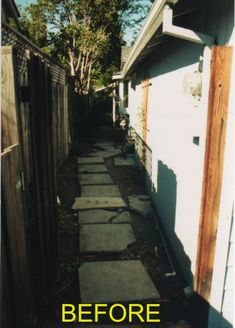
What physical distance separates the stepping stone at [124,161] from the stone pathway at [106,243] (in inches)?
57.7

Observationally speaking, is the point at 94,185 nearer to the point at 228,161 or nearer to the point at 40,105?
the point at 40,105

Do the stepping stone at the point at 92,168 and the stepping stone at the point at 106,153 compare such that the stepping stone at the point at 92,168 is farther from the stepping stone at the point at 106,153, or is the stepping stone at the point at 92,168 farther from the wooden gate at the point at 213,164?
the wooden gate at the point at 213,164

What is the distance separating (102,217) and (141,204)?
1070 mm

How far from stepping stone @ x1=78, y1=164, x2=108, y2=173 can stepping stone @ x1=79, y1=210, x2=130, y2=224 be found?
2.97m

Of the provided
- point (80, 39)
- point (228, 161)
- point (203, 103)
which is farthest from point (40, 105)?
point (80, 39)

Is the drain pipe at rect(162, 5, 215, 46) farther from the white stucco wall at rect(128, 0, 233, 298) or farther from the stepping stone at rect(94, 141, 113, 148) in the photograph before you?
the stepping stone at rect(94, 141, 113, 148)

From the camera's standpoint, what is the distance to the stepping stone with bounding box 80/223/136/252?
4562mm

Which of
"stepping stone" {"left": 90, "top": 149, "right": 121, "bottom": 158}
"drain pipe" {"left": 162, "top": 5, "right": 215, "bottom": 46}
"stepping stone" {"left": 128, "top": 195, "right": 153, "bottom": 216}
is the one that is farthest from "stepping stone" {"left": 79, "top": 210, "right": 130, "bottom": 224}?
"stepping stone" {"left": 90, "top": 149, "right": 121, "bottom": 158}

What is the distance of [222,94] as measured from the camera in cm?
235

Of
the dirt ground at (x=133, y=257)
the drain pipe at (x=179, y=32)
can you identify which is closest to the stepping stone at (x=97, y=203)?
the dirt ground at (x=133, y=257)

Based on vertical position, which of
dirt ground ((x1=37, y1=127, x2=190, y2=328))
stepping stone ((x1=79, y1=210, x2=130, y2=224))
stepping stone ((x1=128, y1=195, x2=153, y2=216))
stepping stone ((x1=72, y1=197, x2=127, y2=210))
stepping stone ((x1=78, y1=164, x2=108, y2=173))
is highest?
stepping stone ((x1=78, y1=164, x2=108, y2=173))

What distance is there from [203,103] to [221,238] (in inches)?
48.3

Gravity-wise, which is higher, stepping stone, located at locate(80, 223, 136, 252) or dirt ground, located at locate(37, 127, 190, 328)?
stepping stone, located at locate(80, 223, 136, 252)

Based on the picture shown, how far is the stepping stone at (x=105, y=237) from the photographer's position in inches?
180
